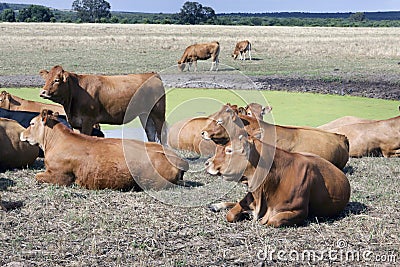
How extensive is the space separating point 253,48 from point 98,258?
1173 inches

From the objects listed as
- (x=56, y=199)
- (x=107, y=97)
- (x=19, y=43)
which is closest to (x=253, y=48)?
(x=19, y=43)

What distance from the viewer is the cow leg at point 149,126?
10281 mm

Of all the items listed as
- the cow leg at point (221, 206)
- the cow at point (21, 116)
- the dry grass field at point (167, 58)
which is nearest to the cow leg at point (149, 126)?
the cow at point (21, 116)

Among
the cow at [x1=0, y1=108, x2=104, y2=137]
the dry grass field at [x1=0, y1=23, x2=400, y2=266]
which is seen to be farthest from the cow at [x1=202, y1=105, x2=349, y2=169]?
the cow at [x1=0, y1=108, x2=104, y2=137]

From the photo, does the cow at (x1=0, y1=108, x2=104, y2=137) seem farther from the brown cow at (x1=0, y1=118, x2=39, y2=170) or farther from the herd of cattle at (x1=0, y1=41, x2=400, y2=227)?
the brown cow at (x1=0, y1=118, x2=39, y2=170)

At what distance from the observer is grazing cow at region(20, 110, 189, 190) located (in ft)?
24.4

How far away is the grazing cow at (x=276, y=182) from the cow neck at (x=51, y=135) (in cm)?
252

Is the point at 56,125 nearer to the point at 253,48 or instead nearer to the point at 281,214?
the point at 281,214

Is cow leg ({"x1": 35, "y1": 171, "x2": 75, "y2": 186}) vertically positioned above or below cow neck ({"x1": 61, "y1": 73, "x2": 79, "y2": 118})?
below

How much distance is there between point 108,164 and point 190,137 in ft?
9.66

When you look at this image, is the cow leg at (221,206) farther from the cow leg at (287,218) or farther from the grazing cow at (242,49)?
the grazing cow at (242,49)

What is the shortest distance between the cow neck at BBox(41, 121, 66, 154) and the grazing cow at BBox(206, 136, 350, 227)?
252cm

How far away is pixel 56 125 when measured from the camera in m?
7.93

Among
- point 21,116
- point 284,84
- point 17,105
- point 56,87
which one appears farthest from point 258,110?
point 284,84
